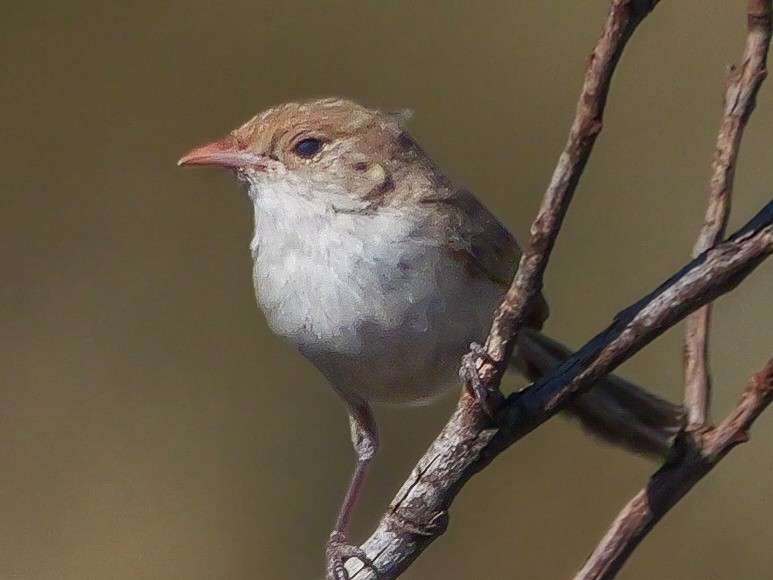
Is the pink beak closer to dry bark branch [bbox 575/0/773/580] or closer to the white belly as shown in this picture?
the white belly

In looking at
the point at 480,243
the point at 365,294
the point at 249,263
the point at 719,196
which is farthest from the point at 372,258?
the point at 249,263

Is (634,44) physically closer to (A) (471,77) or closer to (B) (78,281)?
(A) (471,77)

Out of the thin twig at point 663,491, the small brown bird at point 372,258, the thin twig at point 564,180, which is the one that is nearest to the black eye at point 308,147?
the small brown bird at point 372,258

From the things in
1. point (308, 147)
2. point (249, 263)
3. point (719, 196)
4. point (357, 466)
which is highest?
point (249, 263)

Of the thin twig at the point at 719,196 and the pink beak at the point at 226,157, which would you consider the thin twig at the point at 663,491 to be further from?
the pink beak at the point at 226,157

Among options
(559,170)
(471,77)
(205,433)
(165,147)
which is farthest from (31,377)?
(559,170)

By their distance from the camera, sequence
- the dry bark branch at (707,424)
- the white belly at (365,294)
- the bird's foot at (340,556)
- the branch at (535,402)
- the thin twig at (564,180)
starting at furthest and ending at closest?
the white belly at (365,294)
the bird's foot at (340,556)
the dry bark branch at (707,424)
the branch at (535,402)
the thin twig at (564,180)

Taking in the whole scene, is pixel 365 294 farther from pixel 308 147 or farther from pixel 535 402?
pixel 535 402
